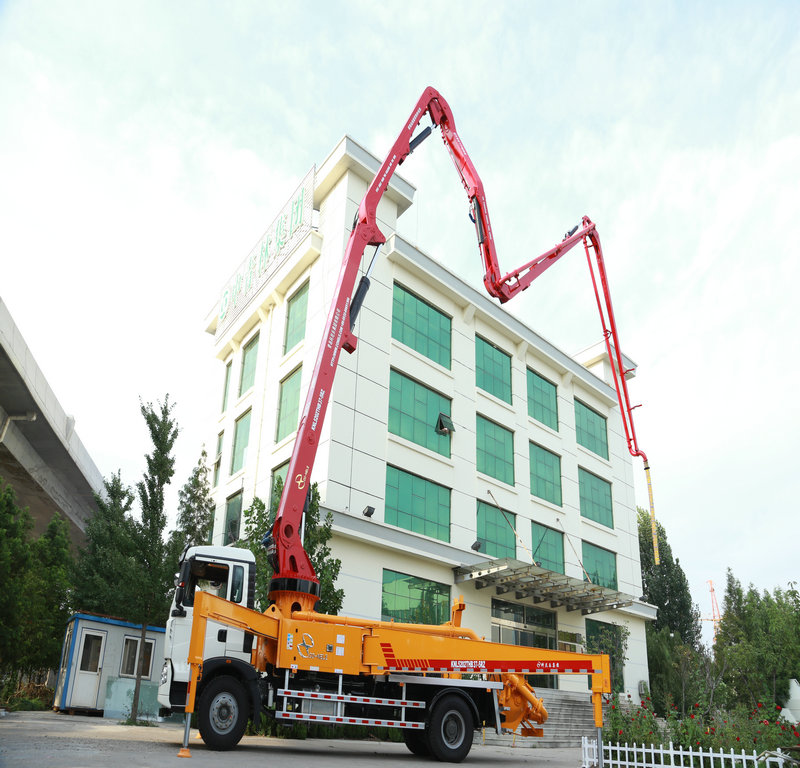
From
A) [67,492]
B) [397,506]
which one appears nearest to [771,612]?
[397,506]

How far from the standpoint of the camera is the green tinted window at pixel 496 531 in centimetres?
2791

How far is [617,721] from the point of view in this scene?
1205cm

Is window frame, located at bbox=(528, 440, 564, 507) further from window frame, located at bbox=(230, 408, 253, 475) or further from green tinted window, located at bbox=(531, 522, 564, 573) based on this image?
window frame, located at bbox=(230, 408, 253, 475)

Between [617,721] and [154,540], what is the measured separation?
13678mm

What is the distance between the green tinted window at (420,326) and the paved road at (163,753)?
577 inches

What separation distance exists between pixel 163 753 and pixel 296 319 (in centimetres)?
1906

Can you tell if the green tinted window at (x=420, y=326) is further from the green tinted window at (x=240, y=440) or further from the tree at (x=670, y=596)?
the tree at (x=670, y=596)

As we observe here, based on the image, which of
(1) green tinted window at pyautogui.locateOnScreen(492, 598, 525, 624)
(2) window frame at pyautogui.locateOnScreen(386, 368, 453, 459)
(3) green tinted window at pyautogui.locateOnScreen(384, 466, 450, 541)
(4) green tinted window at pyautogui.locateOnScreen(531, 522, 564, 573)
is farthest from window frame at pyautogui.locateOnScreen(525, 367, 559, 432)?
(1) green tinted window at pyautogui.locateOnScreen(492, 598, 525, 624)

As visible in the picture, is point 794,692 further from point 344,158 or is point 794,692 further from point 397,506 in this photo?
point 344,158

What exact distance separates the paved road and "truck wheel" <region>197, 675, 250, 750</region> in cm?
24

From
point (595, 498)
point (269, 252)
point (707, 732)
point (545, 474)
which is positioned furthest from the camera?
point (595, 498)

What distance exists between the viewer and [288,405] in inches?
1041

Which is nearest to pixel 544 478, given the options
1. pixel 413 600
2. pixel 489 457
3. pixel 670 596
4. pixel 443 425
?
pixel 489 457

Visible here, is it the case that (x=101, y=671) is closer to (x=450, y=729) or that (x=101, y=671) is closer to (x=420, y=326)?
(x=450, y=729)
